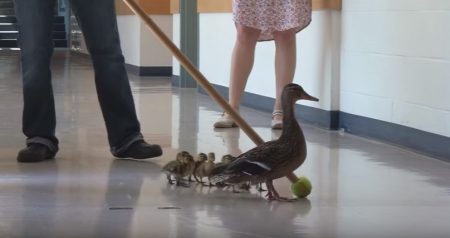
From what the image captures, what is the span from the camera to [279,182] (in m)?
3.78

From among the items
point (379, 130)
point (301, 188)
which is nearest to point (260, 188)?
point (301, 188)

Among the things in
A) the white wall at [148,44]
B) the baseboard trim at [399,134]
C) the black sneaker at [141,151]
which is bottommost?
the white wall at [148,44]

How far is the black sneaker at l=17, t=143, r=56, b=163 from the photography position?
4.14 m

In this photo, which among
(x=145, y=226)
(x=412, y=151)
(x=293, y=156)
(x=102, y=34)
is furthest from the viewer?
(x=412, y=151)

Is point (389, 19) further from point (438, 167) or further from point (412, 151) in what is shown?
point (438, 167)

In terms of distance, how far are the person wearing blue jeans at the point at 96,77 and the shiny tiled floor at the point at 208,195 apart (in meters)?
0.09

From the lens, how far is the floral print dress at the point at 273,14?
546 cm

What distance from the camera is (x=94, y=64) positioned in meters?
4.25

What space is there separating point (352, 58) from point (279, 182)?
6.29 feet

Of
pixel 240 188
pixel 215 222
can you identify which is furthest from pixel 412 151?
pixel 215 222

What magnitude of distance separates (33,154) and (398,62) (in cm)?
182

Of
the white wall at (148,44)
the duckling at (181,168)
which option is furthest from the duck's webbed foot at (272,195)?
the white wall at (148,44)

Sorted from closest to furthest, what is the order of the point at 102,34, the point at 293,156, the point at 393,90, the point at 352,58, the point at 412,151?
the point at 293,156, the point at 102,34, the point at 412,151, the point at 393,90, the point at 352,58

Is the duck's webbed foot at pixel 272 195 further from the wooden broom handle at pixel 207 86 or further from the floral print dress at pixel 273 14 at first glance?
the floral print dress at pixel 273 14
